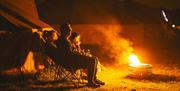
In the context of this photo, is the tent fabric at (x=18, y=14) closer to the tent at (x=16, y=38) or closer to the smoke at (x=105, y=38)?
the tent at (x=16, y=38)

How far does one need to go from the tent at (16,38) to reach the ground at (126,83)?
0.59 m

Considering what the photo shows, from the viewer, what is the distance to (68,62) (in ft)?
31.1

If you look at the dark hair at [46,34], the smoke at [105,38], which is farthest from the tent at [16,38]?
the smoke at [105,38]

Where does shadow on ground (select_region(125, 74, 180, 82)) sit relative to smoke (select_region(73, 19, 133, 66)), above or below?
below

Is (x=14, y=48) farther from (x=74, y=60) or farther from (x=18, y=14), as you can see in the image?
(x=74, y=60)

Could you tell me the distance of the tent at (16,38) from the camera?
389 inches

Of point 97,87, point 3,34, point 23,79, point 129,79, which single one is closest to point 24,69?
point 23,79

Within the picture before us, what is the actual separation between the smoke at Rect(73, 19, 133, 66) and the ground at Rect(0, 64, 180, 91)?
271 centimetres

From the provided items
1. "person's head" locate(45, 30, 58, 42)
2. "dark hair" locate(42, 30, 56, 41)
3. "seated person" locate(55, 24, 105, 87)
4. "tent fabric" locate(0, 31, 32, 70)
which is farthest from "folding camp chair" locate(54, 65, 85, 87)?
"tent fabric" locate(0, 31, 32, 70)

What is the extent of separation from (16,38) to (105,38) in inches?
249

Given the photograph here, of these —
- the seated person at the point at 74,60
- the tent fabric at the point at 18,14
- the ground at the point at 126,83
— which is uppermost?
the tent fabric at the point at 18,14

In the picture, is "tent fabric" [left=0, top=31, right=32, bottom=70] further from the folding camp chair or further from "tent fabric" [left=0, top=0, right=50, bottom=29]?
the folding camp chair

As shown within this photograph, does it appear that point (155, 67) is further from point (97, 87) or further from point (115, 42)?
point (97, 87)

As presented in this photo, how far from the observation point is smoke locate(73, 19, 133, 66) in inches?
594
